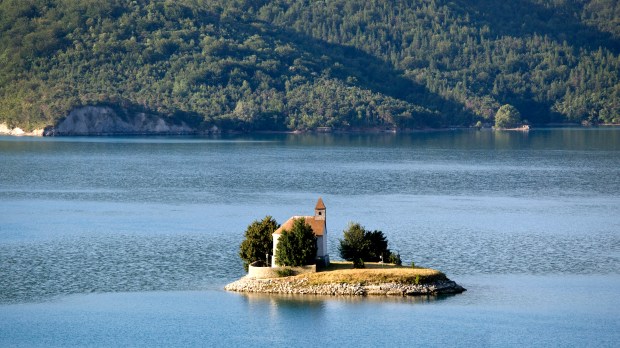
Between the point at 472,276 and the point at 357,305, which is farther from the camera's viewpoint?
the point at 472,276

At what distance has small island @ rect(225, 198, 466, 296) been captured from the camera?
70438 millimetres

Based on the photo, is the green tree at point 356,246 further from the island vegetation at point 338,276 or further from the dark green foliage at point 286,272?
the dark green foliage at point 286,272

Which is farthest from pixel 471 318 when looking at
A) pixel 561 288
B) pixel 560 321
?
pixel 561 288

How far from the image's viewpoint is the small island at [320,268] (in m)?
70.4

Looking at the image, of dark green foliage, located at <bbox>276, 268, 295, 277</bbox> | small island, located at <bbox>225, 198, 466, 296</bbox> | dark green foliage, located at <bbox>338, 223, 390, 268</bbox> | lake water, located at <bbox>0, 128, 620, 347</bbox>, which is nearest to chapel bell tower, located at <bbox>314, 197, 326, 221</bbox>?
small island, located at <bbox>225, 198, 466, 296</bbox>

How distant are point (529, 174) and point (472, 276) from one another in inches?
3159

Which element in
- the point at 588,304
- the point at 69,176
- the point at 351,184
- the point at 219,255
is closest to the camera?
the point at 588,304

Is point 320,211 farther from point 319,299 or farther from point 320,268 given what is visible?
point 319,299

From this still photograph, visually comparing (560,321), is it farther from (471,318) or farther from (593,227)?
(593,227)

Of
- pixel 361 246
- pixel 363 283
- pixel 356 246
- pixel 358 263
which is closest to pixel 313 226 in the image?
pixel 356 246

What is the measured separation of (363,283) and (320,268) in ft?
11.7

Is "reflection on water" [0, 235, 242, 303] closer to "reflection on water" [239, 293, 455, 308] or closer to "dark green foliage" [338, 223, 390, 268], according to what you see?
"reflection on water" [239, 293, 455, 308]

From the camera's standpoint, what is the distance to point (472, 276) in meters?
78.0

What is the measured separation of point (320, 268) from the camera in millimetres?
73000
